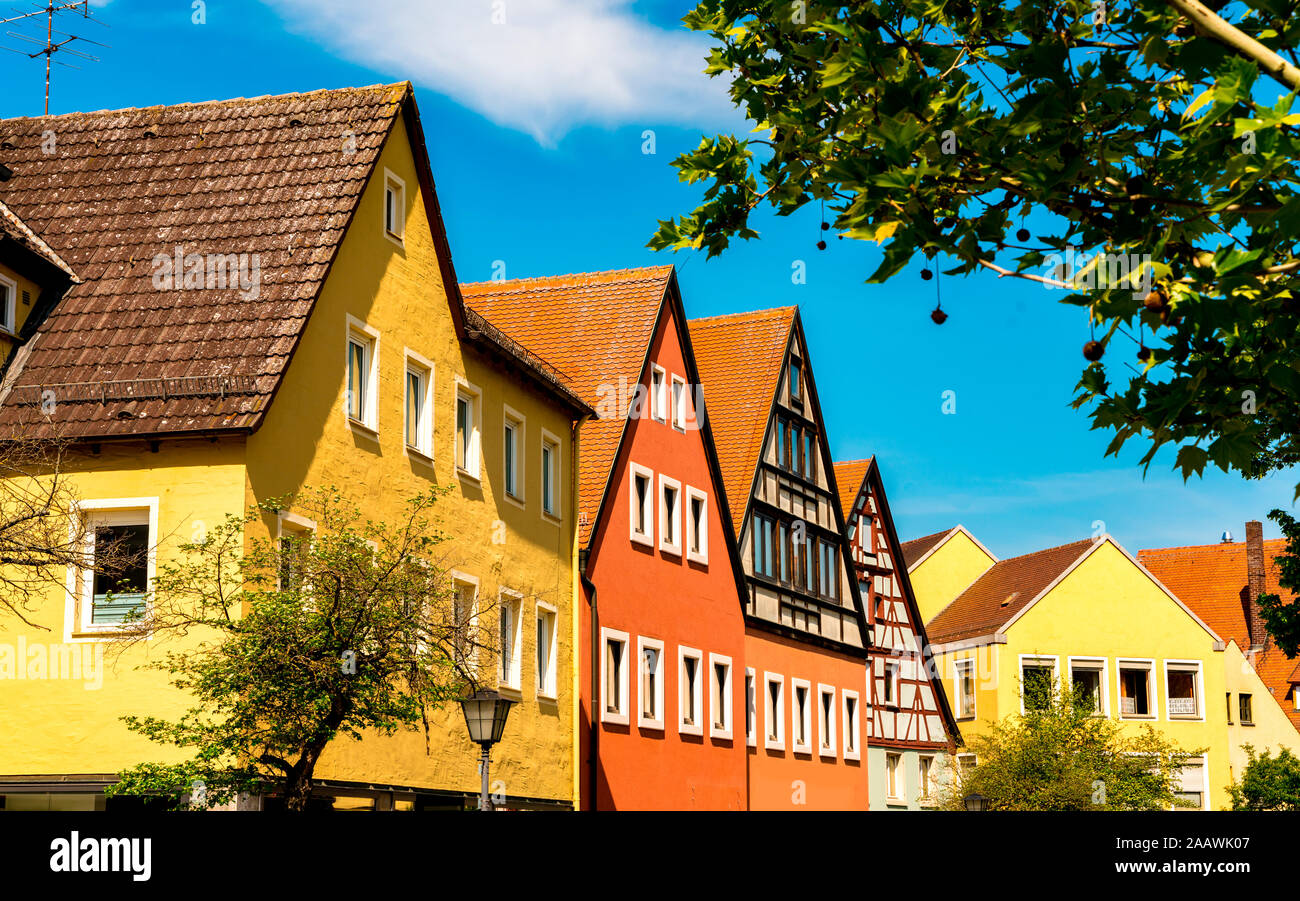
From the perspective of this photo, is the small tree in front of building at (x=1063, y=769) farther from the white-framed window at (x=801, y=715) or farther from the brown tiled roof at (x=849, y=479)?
the brown tiled roof at (x=849, y=479)

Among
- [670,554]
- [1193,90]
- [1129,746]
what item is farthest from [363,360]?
[1129,746]

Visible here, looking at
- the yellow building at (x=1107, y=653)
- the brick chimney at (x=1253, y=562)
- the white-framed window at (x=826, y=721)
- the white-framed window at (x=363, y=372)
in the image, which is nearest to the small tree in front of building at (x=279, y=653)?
the white-framed window at (x=363, y=372)

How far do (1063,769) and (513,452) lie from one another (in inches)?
818

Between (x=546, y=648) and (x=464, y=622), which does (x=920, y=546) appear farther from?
(x=464, y=622)

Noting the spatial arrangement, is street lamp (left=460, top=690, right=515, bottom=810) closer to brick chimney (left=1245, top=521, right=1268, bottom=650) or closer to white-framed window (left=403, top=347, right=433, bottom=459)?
white-framed window (left=403, top=347, right=433, bottom=459)

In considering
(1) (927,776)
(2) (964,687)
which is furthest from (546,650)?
(2) (964,687)

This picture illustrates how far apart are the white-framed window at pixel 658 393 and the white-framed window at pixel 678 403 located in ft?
1.62

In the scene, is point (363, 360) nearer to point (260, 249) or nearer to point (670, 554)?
point (260, 249)

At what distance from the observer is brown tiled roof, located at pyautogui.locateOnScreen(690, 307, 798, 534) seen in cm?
3644

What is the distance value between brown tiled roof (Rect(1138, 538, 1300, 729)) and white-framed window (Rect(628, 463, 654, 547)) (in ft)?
131

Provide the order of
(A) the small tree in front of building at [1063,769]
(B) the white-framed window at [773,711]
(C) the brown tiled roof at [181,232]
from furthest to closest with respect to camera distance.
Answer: (A) the small tree in front of building at [1063,769] → (B) the white-framed window at [773,711] → (C) the brown tiled roof at [181,232]

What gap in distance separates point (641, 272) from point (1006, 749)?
16280 millimetres

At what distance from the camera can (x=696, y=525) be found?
33.5 metres

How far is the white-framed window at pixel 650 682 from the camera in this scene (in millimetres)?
29969
